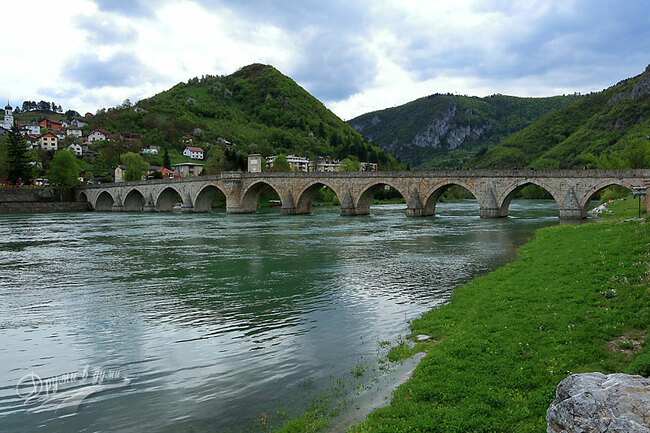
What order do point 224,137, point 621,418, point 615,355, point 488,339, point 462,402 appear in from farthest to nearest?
point 224,137
point 488,339
point 615,355
point 462,402
point 621,418

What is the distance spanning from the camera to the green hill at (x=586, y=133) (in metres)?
105

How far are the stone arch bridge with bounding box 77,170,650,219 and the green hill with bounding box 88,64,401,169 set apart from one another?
53.2 meters

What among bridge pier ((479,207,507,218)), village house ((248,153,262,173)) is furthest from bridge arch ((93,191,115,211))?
bridge pier ((479,207,507,218))

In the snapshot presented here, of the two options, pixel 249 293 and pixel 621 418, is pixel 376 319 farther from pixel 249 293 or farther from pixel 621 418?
pixel 621 418

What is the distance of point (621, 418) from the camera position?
12.2 ft

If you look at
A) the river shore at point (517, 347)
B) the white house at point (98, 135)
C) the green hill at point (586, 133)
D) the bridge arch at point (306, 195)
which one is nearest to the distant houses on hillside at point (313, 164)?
the green hill at point (586, 133)

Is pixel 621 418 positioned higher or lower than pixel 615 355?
higher

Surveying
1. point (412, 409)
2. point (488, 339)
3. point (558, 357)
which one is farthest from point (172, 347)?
point (558, 357)

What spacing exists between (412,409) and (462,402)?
Result: 2.25 feet

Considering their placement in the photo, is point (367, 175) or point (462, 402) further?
point (367, 175)

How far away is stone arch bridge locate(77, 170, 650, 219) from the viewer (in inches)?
1668

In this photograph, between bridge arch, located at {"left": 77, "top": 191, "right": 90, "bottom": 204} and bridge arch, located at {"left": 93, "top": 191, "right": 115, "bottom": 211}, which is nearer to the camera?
bridge arch, located at {"left": 93, "top": 191, "right": 115, "bottom": 211}

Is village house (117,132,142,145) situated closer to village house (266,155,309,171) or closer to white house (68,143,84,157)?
white house (68,143,84,157)

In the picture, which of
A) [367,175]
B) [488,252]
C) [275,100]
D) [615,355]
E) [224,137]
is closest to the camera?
[615,355]
